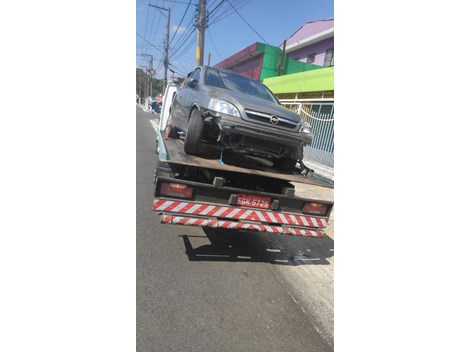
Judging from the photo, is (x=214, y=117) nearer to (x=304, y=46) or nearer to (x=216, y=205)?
(x=216, y=205)

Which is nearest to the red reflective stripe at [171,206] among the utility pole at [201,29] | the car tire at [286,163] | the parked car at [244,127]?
the parked car at [244,127]

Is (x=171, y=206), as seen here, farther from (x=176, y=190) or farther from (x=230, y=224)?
(x=230, y=224)

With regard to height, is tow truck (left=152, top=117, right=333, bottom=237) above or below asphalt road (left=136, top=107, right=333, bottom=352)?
above

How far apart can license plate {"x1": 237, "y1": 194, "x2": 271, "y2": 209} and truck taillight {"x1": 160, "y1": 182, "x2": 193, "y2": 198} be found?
601 millimetres

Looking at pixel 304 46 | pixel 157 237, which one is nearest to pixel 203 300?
pixel 157 237

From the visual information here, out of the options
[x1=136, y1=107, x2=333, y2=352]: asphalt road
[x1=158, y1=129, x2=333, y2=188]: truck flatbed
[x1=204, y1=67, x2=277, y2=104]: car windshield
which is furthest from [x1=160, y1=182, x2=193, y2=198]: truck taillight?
[x1=204, y1=67, x2=277, y2=104]: car windshield

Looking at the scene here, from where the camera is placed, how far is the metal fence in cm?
866

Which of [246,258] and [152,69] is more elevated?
[152,69]

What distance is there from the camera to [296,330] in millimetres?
2381

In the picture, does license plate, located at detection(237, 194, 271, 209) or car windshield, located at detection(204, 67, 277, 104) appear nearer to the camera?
license plate, located at detection(237, 194, 271, 209)

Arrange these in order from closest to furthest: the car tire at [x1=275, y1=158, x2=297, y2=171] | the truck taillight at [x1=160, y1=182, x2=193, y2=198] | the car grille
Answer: the truck taillight at [x1=160, y1=182, x2=193, y2=198]
the car grille
the car tire at [x1=275, y1=158, x2=297, y2=171]

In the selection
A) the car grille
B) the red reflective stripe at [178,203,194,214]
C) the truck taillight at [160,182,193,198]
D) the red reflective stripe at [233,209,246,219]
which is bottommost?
the red reflective stripe at [233,209,246,219]

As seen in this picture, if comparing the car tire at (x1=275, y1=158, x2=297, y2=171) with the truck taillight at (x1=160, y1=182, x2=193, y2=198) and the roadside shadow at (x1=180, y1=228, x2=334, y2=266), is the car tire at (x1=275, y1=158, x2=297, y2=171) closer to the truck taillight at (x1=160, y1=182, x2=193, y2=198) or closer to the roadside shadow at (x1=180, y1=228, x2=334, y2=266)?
the roadside shadow at (x1=180, y1=228, x2=334, y2=266)

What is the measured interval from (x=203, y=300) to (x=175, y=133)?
3.75 m
